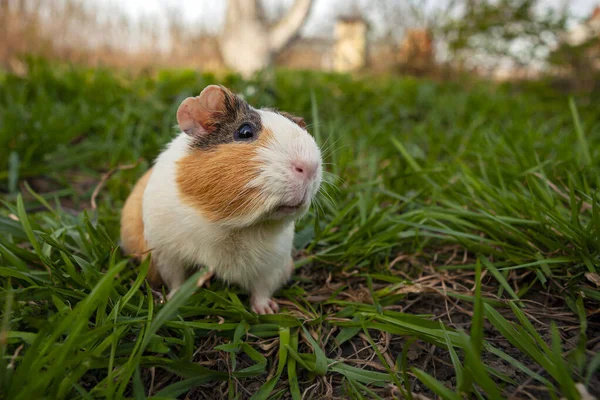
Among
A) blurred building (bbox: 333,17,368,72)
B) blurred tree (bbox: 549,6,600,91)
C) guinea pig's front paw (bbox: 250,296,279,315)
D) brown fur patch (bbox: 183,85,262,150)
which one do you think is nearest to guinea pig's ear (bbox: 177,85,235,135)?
brown fur patch (bbox: 183,85,262,150)

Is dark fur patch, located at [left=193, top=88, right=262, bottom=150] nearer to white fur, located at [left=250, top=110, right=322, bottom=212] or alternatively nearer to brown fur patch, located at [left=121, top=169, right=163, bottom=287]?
white fur, located at [left=250, top=110, right=322, bottom=212]

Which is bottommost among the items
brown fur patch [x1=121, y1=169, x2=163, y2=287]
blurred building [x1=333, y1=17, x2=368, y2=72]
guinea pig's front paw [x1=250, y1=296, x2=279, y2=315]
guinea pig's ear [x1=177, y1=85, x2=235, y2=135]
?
guinea pig's front paw [x1=250, y1=296, x2=279, y2=315]

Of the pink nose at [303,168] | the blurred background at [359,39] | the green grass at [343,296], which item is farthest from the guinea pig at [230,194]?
the blurred background at [359,39]

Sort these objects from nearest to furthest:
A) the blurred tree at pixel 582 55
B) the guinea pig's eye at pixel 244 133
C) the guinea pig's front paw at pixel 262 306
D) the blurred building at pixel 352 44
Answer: the guinea pig's eye at pixel 244 133
the guinea pig's front paw at pixel 262 306
the blurred tree at pixel 582 55
the blurred building at pixel 352 44

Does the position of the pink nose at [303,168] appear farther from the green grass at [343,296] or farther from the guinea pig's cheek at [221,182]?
the green grass at [343,296]

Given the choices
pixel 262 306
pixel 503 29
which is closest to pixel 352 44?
pixel 503 29

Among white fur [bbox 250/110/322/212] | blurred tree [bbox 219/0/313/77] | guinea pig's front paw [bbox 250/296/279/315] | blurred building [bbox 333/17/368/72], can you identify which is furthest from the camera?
blurred building [bbox 333/17/368/72]

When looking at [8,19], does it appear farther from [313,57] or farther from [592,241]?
[313,57]

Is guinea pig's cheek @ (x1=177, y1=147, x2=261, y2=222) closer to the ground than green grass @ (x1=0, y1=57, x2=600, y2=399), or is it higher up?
higher up
